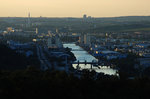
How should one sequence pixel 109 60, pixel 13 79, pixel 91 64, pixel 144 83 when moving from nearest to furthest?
1. pixel 13 79
2. pixel 144 83
3. pixel 91 64
4. pixel 109 60

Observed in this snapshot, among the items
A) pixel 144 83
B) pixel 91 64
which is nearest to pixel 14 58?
pixel 91 64

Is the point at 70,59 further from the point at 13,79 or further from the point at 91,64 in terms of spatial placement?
the point at 13,79

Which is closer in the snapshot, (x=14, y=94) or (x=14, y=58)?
(x=14, y=94)

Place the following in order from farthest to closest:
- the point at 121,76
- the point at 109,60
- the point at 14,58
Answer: the point at 109,60 < the point at 14,58 < the point at 121,76

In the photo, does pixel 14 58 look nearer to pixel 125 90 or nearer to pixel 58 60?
pixel 58 60

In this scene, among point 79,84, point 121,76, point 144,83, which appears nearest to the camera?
point 79,84

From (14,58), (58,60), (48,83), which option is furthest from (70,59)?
(48,83)
